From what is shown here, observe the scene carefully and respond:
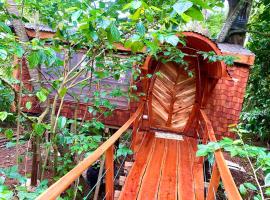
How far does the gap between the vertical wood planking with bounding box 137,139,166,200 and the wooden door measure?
1.91 meters

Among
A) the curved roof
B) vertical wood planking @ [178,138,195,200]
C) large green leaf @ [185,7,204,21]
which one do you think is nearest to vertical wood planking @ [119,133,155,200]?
vertical wood planking @ [178,138,195,200]

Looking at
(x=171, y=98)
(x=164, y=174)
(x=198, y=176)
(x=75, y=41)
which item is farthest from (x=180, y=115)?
(x=75, y=41)

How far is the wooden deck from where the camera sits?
3.47m

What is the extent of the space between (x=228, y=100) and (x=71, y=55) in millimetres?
3997

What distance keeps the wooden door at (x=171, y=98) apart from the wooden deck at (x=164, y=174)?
4.86ft

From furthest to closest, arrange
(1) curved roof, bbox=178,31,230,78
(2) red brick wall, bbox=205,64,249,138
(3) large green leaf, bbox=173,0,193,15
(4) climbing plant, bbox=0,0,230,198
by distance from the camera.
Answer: (2) red brick wall, bbox=205,64,249,138
(1) curved roof, bbox=178,31,230,78
(4) climbing plant, bbox=0,0,230,198
(3) large green leaf, bbox=173,0,193,15

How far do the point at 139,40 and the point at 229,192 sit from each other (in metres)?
1.24

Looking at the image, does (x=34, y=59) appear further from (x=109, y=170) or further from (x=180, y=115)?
(x=180, y=115)

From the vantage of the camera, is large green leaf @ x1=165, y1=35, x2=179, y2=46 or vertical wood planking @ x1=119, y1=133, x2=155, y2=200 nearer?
large green leaf @ x1=165, y1=35, x2=179, y2=46

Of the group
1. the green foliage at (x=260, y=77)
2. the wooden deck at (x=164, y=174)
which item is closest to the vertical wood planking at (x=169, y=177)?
the wooden deck at (x=164, y=174)

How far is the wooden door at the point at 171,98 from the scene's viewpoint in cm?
717

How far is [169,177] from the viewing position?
4020 millimetres

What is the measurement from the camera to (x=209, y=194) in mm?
2885

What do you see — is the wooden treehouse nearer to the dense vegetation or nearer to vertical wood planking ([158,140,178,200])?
vertical wood planking ([158,140,178,200])
